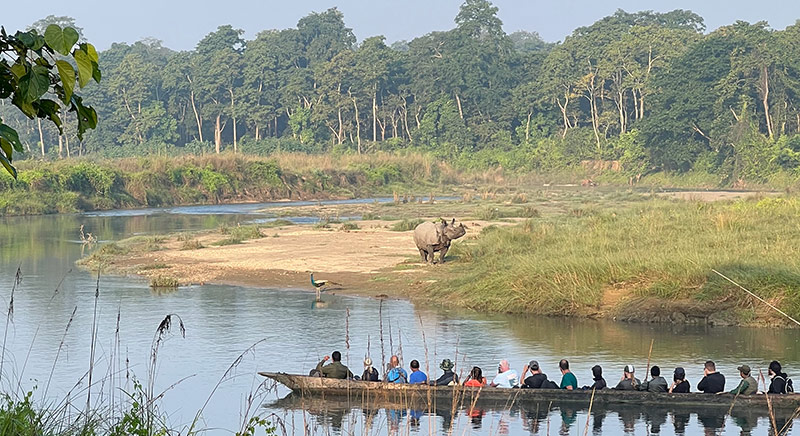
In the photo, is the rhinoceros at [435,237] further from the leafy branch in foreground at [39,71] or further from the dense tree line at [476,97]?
the dense tree line at [476,97]

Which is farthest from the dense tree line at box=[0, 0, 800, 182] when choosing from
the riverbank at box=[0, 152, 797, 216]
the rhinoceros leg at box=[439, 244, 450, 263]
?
the rhinoceros leg at box=[439, 244, 450, 263]

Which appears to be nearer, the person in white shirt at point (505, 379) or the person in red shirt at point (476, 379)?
the person in red shirt at point (476, 379)

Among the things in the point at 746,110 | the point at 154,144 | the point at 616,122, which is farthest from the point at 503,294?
the point at 154,144

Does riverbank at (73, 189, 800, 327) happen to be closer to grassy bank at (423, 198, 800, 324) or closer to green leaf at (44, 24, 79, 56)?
grassy bank at (423, 198, 800, 324)

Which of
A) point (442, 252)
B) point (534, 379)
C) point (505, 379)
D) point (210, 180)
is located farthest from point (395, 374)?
point (210, 180)

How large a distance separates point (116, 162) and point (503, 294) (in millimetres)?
43373

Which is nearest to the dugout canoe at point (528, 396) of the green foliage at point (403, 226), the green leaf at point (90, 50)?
the green leaf at point (90, 50)

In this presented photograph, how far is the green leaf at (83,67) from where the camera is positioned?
3.87 meters

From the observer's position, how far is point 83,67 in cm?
394

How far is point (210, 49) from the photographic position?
9750 cm

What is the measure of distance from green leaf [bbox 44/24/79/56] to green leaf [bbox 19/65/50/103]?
10 cm

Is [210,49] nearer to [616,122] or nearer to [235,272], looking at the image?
[616,122]

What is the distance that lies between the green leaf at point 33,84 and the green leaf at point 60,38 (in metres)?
0.10

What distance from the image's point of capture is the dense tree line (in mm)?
69125
